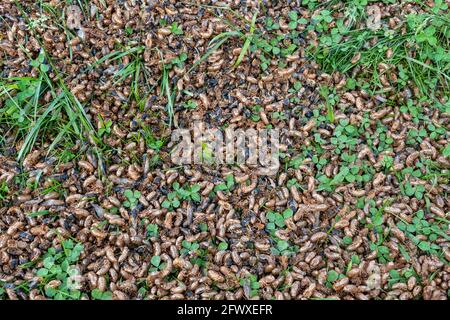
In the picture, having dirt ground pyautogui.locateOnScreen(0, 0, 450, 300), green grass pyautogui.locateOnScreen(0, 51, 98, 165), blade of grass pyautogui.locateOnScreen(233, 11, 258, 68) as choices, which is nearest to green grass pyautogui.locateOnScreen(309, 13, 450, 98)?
dirt ground pyautogui.locateOnScreen(0, 0, 450, 300)

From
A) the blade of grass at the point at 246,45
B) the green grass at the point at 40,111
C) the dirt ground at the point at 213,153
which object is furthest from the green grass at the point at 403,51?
the green grass at the point at 40,111

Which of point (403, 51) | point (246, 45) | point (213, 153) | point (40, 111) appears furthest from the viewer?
point (403, 51)

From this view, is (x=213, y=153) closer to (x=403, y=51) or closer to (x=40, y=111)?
(x=40, y=111)

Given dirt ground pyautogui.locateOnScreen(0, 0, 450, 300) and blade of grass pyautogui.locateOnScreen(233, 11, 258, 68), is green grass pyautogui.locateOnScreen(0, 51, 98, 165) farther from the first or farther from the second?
blade of grass pyautogui.locateOnScreen(233, 11, 258, 68)

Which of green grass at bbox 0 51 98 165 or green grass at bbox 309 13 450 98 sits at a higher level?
green grass at bbox 309 13 450 98

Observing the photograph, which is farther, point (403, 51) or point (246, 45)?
point (403, 51)

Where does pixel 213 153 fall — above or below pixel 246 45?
below

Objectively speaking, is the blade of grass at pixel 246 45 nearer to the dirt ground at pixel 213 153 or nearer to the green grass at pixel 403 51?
the dirt ground at pixel 213 153

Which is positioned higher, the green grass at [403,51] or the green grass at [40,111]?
the green grass at [403,51]

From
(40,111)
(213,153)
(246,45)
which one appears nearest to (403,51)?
(246,45)

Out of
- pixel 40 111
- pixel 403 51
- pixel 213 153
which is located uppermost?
pixel 403 51

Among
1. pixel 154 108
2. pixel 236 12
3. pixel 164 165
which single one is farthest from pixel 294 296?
pixel 236 12

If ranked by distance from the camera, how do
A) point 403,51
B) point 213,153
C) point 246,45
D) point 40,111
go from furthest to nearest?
point 403,51
point 246,45
point 40,111
point 213,153
